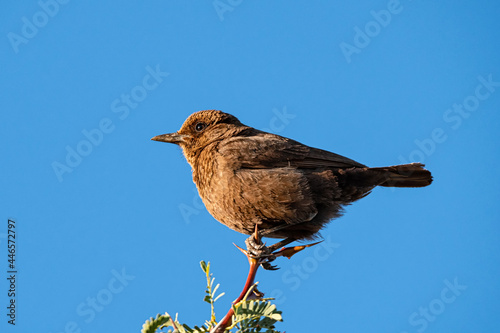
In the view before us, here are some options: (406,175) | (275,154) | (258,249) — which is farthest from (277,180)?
(406,175)

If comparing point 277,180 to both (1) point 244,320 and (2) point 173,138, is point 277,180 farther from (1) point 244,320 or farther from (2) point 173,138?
(1) point 244,320

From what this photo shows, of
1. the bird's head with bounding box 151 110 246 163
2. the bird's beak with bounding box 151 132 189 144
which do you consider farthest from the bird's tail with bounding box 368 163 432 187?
the bird's beak with bounding box 151 132 189 144

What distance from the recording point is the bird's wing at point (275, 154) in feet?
18.5

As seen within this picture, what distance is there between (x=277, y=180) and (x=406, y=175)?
1.57 meters

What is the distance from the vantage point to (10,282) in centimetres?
577

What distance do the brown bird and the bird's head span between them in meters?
0.03

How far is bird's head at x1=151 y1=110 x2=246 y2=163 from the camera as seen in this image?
20.6 ft

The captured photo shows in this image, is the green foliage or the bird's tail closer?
the green foliage

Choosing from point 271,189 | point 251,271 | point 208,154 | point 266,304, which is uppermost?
point 208,154

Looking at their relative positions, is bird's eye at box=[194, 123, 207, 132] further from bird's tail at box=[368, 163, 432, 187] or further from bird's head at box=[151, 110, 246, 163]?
bird's tail at box=[368, 163, 432, 187]

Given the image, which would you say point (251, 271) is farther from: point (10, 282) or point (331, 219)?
point (10, 282)

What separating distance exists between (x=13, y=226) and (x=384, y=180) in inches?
181

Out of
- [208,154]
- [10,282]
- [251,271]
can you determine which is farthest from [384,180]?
[10,282]

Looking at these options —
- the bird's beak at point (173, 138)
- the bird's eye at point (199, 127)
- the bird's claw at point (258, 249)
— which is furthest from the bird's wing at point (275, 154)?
the bird's claw at point (258, 249)
